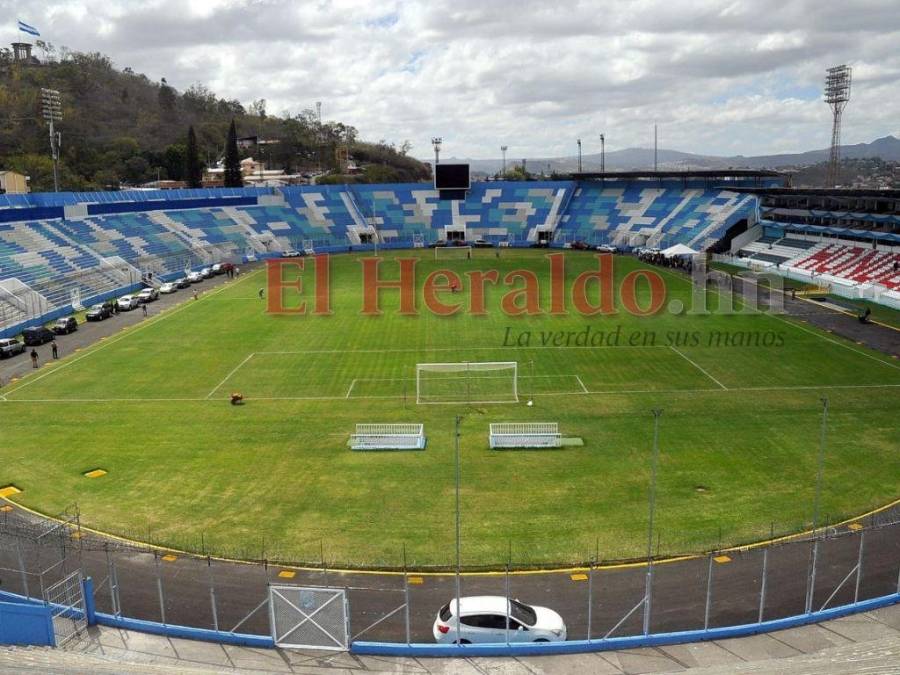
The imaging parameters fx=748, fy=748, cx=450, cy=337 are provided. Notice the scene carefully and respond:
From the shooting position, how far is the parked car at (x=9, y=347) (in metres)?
39.2

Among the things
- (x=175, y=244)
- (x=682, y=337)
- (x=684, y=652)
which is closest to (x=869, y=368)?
(x=682, y=337)

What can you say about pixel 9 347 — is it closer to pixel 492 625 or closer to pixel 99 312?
pixel 99 312

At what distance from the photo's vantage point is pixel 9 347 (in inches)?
1556

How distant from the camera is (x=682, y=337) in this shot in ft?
135

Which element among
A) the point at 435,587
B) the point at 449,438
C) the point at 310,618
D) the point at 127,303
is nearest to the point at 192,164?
the point at 127,303

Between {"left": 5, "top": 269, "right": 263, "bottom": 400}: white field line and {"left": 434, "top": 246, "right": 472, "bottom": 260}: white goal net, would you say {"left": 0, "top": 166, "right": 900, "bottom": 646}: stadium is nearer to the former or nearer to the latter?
{"left": 5, "top": 269, "right": 263, "bottom": 400}: white field line

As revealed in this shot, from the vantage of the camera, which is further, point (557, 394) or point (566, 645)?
point (557, 394)

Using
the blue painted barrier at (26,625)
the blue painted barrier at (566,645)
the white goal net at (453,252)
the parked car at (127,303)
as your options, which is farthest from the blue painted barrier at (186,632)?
the white goal net at (453,252)

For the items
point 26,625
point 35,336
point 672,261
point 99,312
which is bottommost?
point 26,625

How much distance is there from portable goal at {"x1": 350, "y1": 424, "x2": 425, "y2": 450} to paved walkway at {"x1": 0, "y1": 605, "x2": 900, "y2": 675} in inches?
469

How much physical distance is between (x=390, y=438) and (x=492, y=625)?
39.2 feet

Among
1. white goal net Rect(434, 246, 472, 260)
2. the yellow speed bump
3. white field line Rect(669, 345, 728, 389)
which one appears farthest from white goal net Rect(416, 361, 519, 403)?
white goal net Rect(434, 246, 472, 260)

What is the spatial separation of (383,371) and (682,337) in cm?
1711

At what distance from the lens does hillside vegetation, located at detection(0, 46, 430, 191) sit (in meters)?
116
